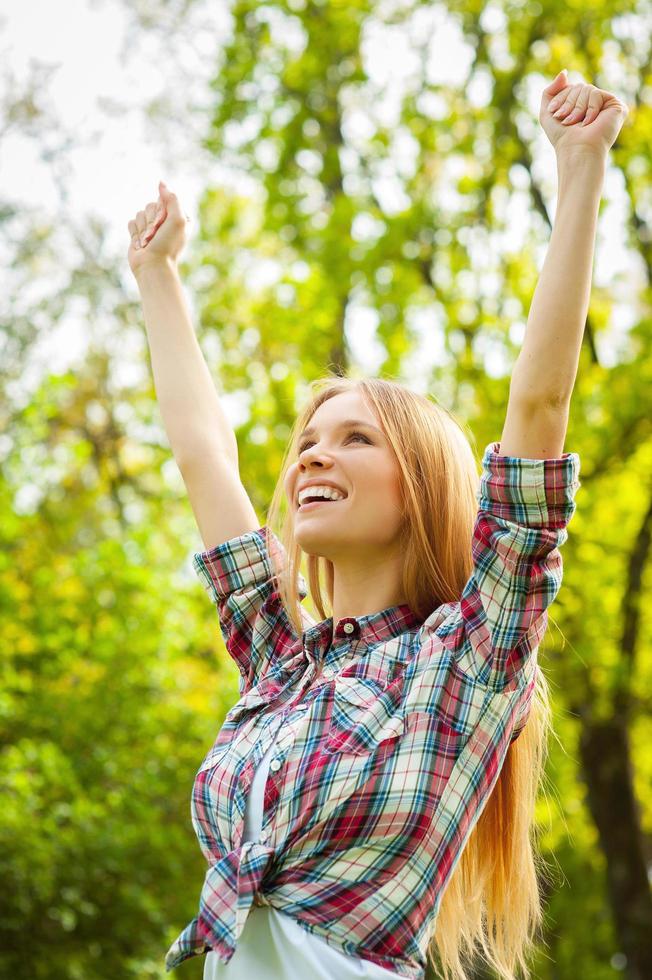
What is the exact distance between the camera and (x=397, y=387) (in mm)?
2279

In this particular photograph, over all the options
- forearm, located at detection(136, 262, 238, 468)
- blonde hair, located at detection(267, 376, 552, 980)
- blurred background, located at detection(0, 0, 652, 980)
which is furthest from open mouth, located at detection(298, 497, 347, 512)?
blurred background, located at detection(0, 0, 652, 980)

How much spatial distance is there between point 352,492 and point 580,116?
30.2 inches

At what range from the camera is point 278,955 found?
175cm

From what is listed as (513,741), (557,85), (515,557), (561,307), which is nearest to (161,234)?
(557,85)

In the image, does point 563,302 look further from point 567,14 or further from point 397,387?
point 567,14

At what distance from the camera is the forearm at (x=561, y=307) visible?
1.79m

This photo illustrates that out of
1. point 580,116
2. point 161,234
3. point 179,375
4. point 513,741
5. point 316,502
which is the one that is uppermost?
point 161,234

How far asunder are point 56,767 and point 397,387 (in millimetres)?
5941

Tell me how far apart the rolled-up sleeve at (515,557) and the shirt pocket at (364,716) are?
0.47ft

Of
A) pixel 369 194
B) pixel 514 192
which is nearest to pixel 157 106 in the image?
pixel 369 194

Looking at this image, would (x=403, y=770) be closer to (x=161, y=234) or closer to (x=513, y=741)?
(x=513, y=741)

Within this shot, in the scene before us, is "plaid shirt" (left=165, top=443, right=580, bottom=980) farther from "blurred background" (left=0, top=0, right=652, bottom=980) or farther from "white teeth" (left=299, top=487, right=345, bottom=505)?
"blurred background" (left=0, top=0, right=652, bottom=980)

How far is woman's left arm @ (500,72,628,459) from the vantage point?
179 centimetres

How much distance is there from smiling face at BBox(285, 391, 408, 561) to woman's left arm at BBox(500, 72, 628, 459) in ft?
1.05
